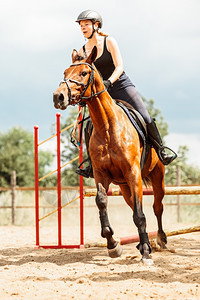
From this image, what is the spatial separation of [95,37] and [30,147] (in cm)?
2944

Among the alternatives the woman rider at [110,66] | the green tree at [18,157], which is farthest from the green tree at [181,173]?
the woman rider at [110,66]

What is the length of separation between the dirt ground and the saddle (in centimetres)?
146

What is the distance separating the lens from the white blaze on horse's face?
4508 mm

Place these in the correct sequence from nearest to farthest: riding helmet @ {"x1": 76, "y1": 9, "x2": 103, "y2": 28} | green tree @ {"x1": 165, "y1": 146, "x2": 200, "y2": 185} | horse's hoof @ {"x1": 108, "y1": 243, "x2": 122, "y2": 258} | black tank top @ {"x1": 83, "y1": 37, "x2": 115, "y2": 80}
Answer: riding helmet @ {"x1": 76, "y1": 9, "x2": 103, "y2": 28} → horse's hoof @ {"x1": 108, "y1": 243, "x2": 122, "y2": 258} → black tank top @ {"x1": 83, "y1": 37, "x2": 115, "y2": 80} → green tree @ {"x1": 165, "y1": 146, "x2": 200, "y2": 185}

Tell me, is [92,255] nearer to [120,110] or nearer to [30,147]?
[120,110]

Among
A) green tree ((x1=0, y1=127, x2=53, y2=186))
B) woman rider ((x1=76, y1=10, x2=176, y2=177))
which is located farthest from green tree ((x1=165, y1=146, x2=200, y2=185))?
woman rider ((x1=76, y1=10, x2=176, y2=177))

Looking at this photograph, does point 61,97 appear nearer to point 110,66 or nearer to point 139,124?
point 110,66

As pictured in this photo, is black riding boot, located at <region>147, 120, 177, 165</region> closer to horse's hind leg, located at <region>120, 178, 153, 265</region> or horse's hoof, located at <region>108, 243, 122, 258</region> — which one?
horse's hind leg, located at <region>120, 178, 153, 265</region>

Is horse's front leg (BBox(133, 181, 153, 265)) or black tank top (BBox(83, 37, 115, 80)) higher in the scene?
black tank top (BBox(83, 37, 115, 80))

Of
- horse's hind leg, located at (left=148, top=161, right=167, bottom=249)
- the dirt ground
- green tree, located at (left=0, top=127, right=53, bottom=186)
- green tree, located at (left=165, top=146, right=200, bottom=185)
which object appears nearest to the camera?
the dirt ground

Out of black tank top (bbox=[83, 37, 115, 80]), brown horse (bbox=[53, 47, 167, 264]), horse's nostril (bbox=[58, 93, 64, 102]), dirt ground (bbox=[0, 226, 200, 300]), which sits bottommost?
dirt ground (bbox=[0, 226, 200, 300])

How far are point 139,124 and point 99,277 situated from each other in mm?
2249

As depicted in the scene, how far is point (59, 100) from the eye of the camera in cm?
451

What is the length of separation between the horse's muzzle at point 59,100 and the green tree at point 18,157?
86.7ft
